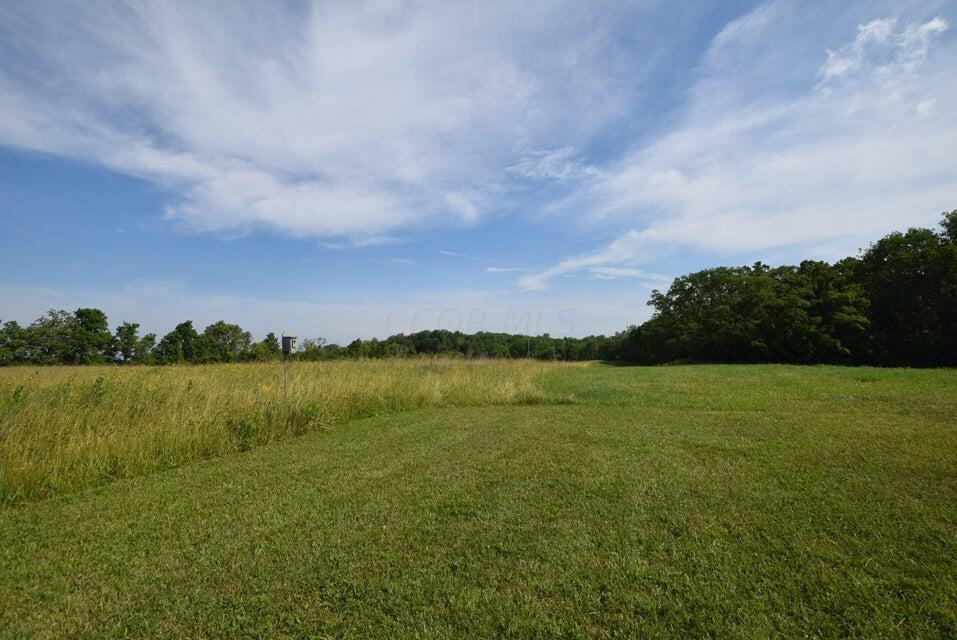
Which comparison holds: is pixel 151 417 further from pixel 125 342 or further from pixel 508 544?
pixel 125 342

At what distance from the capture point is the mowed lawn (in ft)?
7.31

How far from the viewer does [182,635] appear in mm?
2143

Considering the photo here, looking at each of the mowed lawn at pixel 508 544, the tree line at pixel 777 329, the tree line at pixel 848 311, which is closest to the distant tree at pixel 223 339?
the tree line at pixel 777 329

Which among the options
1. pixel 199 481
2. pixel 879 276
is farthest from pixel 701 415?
pixel 879 276

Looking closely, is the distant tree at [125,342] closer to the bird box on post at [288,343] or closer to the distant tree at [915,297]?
the bird box on post at [288,343]

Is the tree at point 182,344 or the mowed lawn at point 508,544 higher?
the tree at point 182,344

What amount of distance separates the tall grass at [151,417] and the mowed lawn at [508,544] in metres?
0.36

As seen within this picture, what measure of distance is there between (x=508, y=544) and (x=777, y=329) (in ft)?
123

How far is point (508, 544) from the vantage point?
9.92ft

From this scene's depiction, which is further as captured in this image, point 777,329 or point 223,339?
point 777,329

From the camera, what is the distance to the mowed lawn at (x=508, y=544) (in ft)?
7.31

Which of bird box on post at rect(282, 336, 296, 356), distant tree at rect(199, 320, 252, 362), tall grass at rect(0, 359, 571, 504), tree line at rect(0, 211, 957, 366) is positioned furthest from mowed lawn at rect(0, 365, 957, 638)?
distant tree at rect(199, 320, 252, 362)

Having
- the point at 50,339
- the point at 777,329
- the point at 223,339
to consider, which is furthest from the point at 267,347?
the point at 777,329

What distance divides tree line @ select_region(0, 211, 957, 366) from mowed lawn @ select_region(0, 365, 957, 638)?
38.5 ft
